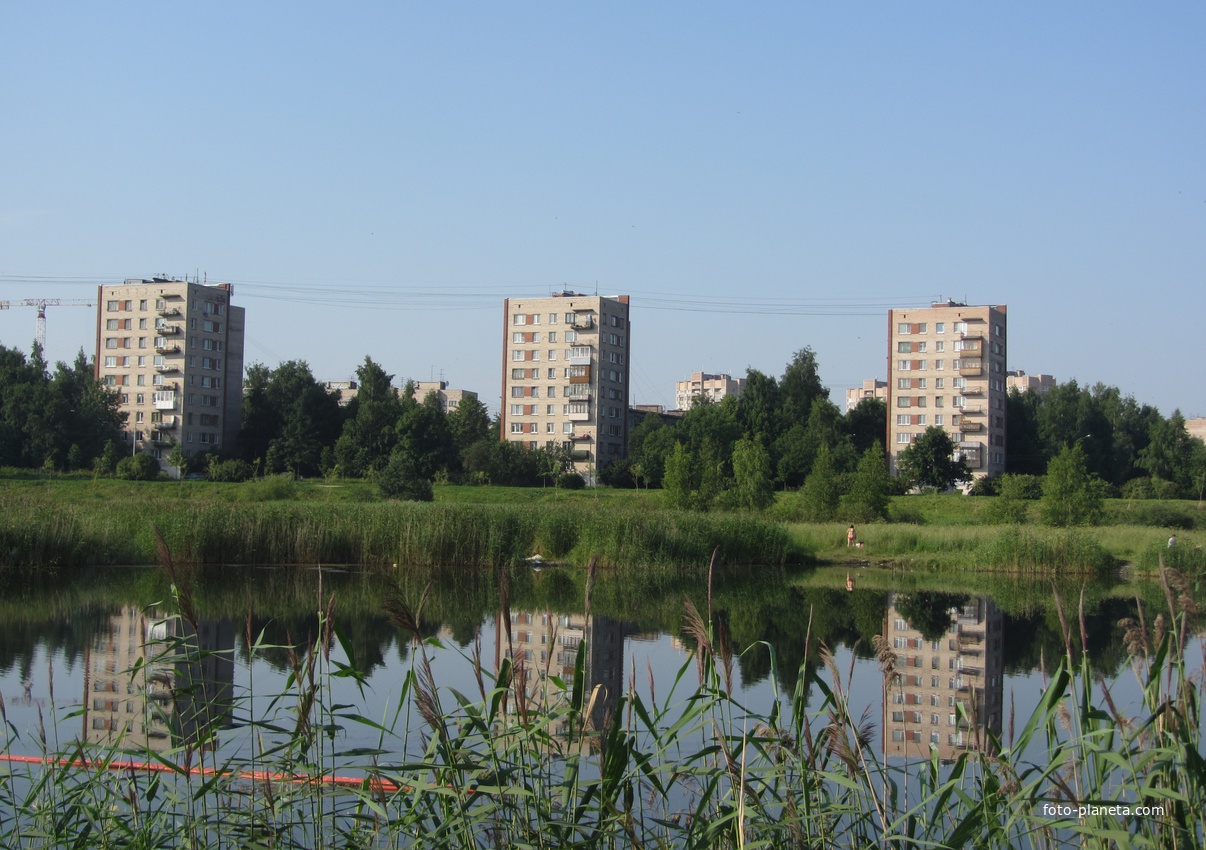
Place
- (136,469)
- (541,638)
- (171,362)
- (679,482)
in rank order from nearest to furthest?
1. (541,638)
2. (679,482)
3. (136,469)
4. (171,362)

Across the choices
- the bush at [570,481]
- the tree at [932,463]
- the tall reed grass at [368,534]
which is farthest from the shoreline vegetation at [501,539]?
the tree at [932,463]

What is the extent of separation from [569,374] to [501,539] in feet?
197

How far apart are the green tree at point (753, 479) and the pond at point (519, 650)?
1239 cm

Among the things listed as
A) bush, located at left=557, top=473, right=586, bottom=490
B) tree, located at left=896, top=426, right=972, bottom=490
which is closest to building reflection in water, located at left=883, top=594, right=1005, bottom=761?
bush, located at left=557, top=473, right=586, bottom=490

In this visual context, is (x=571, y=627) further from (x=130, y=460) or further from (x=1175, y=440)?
(x=1175, y=440)

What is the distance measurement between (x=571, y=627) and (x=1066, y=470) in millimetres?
25877

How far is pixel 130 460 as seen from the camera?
65.1m

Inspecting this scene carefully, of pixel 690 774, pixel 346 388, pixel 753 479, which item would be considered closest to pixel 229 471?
pixel 753 479

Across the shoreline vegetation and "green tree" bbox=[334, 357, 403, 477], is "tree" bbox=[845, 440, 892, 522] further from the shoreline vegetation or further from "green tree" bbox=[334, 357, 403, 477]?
"green tree" bbox=[334, 357, 403, 477]

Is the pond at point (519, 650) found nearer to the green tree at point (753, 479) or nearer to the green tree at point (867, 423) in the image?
the green tree at point (753, 479)

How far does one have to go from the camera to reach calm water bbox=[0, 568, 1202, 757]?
8585 millimetres

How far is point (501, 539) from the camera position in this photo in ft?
96.4

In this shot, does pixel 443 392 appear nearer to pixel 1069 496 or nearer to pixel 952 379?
pixel 952 379

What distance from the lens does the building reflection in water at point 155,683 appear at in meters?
4.46
